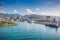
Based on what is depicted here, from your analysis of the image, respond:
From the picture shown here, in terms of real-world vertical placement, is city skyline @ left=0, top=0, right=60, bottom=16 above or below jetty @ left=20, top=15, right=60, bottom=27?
above

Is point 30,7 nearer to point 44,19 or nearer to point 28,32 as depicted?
point 44,19

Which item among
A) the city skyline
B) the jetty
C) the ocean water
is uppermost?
the city skyline

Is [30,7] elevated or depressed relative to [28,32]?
elevated

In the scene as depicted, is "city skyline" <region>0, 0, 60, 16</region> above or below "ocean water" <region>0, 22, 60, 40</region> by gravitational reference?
above

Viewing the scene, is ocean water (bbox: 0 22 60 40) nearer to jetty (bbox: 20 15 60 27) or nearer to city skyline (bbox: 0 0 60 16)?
jetty (bbox: 20 15 60 27)

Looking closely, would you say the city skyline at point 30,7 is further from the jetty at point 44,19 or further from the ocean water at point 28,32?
the ocean water at point 28,32

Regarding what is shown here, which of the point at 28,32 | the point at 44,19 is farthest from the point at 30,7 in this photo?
the point at 28,32

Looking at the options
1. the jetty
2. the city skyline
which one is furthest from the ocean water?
the city skyline

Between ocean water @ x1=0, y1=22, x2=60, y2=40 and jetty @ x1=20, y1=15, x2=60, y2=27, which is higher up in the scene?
jetty @ x1=20, y1=15, x2=60, y2=27

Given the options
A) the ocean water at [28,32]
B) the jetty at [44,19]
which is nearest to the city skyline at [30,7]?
the jetty at [44,19]
